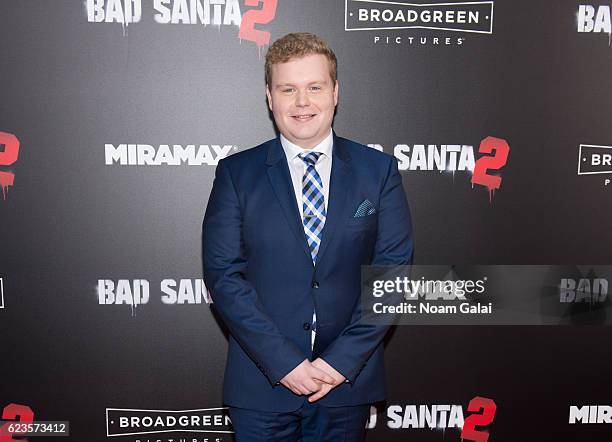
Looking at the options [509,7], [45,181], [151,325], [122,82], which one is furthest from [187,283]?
[509,7]

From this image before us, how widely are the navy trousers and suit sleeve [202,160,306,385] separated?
5.7 inches

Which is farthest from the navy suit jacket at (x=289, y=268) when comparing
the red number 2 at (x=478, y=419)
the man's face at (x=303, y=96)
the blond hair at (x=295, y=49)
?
the red number 2 at (x=478, y=419)

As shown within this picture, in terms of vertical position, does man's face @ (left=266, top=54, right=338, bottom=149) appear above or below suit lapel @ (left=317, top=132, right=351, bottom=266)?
above

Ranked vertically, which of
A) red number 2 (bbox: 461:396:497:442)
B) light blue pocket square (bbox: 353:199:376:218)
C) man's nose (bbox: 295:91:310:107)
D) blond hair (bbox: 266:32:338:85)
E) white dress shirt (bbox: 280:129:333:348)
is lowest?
red number 2 (bbox: 461:396:497:442)

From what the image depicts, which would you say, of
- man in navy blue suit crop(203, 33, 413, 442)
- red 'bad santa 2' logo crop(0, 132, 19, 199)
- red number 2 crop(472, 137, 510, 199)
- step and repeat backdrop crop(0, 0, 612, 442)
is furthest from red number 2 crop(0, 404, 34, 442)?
red number 2 crop(472, 137, 510, 199)

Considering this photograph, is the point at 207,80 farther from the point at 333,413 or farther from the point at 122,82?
the point at 333,413

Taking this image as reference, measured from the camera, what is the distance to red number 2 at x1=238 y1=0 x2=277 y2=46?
230cm

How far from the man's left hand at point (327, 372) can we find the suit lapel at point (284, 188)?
30 centimetres

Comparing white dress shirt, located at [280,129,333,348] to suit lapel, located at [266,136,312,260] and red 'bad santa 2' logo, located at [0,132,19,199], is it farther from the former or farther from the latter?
red 'bad santa 2' logo, located at [0,132,19,199]

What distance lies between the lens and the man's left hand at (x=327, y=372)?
1.60 metres

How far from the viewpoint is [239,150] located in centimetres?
240

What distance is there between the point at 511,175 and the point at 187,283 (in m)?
1.47

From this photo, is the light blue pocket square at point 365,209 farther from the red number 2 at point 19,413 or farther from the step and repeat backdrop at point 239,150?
the red number 2 at point 19,413

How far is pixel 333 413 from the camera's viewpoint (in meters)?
1.67
